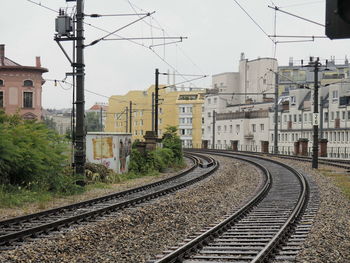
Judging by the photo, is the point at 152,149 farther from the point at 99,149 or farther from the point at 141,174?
the point at 99,149

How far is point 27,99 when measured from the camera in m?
61.8

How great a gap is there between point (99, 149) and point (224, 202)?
34.6 feet

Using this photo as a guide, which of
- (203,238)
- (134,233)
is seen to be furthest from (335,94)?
(203,238)

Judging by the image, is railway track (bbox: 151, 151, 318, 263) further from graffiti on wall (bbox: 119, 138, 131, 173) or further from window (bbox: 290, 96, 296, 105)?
window (bbox: 290, 96, 296, 105)

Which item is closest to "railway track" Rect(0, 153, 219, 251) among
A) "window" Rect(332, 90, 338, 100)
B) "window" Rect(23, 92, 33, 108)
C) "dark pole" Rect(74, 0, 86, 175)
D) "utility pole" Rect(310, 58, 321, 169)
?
"dark pole" Rect(74, 0, 86, 175)

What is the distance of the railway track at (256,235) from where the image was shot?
9.34 meters

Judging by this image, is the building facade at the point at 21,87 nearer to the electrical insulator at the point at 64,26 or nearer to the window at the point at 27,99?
the window at the point at 27,99

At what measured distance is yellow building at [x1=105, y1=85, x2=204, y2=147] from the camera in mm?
116250

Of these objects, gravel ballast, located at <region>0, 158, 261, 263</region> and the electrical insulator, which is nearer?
gravel ballast, located at <region>0, 158, 261, 263</region>

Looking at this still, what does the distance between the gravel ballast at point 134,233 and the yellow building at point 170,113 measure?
9546 cm

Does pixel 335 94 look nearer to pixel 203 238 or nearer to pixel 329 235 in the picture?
pixel 329 235

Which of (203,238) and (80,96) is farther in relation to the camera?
(80,96)

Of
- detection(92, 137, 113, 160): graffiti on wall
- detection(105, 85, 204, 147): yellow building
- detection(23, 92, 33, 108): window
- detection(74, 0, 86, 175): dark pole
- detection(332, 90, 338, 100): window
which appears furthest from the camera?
detection(105, 85, 204, 147): yellow building

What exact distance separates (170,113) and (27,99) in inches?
2375
